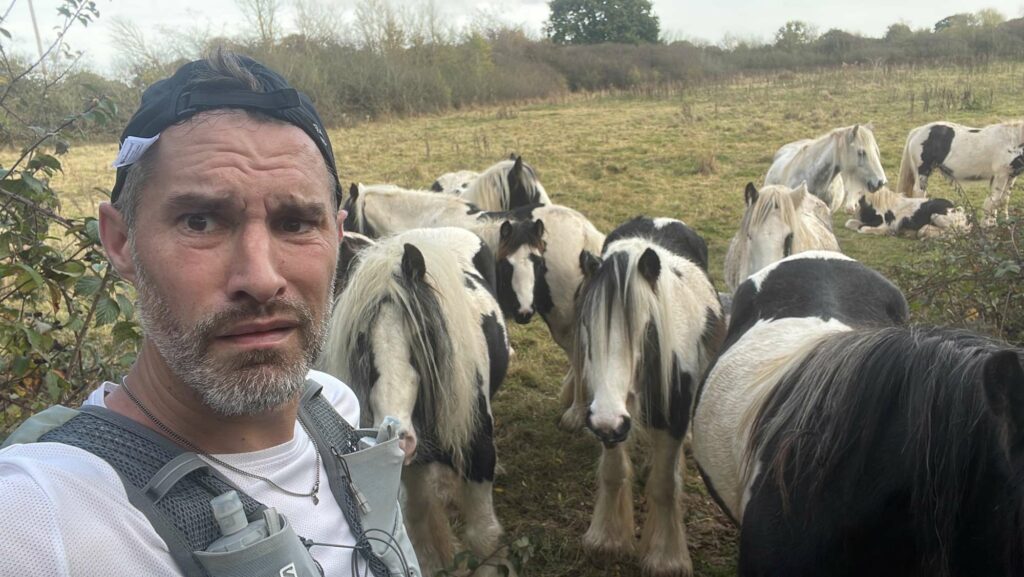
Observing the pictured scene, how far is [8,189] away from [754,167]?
12751 millimetres

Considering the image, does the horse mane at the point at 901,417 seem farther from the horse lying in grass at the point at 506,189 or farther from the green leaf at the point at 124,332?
the horse lying in grass at the point at 506,189

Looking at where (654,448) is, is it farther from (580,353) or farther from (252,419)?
(252,419)

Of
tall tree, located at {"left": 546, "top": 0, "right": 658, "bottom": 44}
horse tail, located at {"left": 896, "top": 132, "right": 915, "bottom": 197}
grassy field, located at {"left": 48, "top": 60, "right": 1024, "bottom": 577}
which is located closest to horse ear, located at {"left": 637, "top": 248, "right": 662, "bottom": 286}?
grassy field, located at {"left": 48, "top": 60, "right": 1024, "bottom": 577}

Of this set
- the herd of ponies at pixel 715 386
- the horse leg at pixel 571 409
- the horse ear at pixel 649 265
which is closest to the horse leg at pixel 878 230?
the herd of ponies at pixel 715 386

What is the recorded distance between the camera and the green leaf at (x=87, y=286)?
2.17 m

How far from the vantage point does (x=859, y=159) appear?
8680mm

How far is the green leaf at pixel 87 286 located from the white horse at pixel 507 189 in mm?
4826

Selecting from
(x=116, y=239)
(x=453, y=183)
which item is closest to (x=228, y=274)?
(x=116, y=239)

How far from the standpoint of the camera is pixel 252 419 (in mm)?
1079

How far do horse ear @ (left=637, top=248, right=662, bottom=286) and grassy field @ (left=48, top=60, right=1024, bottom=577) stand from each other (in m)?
1.45

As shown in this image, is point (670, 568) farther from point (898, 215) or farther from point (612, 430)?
point (898, 215)

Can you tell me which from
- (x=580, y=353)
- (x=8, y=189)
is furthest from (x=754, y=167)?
(x=8, y=189)

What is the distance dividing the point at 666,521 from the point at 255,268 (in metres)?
2.94

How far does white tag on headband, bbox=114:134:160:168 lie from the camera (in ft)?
3.41
